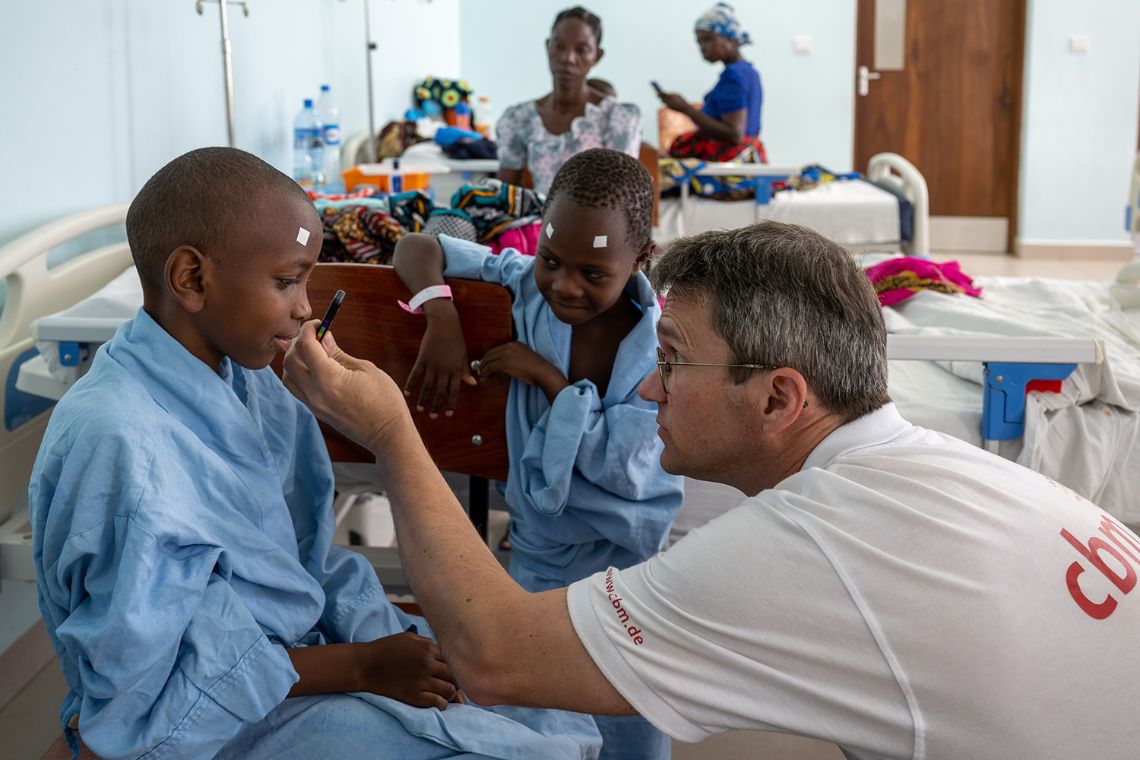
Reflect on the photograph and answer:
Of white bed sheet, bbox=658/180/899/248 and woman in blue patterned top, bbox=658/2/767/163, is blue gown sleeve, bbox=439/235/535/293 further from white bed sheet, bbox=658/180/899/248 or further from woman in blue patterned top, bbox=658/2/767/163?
woman in blue patterned top, bbox=658/2/767/163

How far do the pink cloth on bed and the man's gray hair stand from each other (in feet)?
7.16

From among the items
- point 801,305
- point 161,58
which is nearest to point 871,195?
point 161,58

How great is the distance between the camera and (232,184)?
4.50 ft

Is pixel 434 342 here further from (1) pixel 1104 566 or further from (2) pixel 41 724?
(2) pixel 41 724

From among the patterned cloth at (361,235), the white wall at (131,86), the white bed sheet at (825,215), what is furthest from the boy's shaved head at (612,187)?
the white bed sheet at (825,215)

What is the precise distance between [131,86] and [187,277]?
77.5 inches

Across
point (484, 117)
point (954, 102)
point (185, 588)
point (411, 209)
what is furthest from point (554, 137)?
point (954, 102)

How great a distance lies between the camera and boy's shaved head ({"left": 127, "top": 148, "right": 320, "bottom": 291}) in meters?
1.36

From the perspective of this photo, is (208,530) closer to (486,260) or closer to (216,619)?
(216,619)

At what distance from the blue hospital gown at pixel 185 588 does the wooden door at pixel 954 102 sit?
8816mm

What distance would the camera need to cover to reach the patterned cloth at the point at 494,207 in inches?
98.9

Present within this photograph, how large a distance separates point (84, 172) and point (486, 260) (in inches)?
54.5

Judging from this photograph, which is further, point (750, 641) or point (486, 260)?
point (486, 260)

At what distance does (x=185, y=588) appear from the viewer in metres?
1.24
